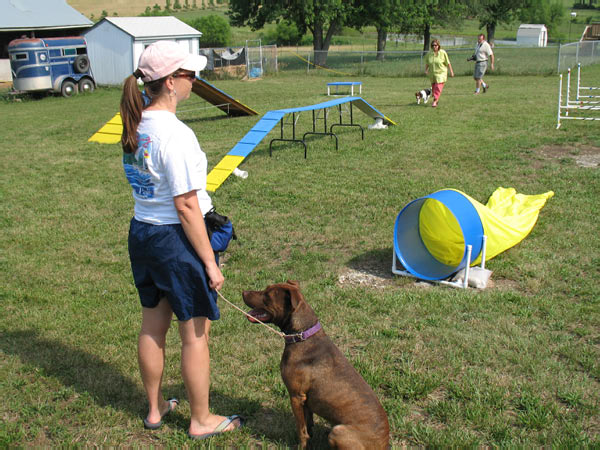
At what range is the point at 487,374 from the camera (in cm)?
354

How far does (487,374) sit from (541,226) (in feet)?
10.9

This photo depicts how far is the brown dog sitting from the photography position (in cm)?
263

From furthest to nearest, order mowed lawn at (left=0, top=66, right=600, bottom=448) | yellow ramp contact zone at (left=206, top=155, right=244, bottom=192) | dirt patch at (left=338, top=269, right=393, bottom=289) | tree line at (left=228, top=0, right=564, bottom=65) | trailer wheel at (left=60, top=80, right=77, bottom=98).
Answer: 1. tree line at (left=228, top=0, right=564, bottom=65)
2. trailer wheel at (left=60, top=80, right=77, bottom=98)
3. yellow ramp contact zone at (left=206, top=155, right=244, bottom=192)
4. dirt patch at (left=338, top=269, right=393, bottom=289)
5. mowed lawn at (left=0, top=66, right=600, bottom=448)

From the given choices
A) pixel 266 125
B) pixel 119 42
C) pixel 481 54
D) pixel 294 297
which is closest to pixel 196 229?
pixel 294 297

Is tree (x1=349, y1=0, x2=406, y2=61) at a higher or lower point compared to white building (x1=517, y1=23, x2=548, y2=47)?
lower

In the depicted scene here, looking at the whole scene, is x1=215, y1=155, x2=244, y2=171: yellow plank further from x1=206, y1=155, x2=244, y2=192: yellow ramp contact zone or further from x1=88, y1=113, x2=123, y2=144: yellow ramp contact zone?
x1=88, y1=113, x2=123, y2=144: yellow ramp contact zone

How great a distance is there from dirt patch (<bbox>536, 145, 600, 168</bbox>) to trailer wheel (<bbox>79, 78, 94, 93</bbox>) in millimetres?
19021

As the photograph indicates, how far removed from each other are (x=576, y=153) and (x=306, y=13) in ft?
93.7

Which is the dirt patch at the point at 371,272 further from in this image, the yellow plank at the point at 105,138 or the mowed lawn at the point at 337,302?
the yellow plank at the point at 105,138

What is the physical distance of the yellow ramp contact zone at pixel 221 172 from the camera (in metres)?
8.29

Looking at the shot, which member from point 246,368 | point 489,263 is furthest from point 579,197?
point 246,368

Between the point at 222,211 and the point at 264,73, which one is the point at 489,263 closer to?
the point at 222,211

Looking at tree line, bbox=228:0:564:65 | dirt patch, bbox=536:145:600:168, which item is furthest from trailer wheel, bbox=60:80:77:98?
dirt patch, bbox=536:145:600:168

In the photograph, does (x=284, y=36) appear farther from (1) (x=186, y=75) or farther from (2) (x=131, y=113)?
(2) (x=131, y=113)
